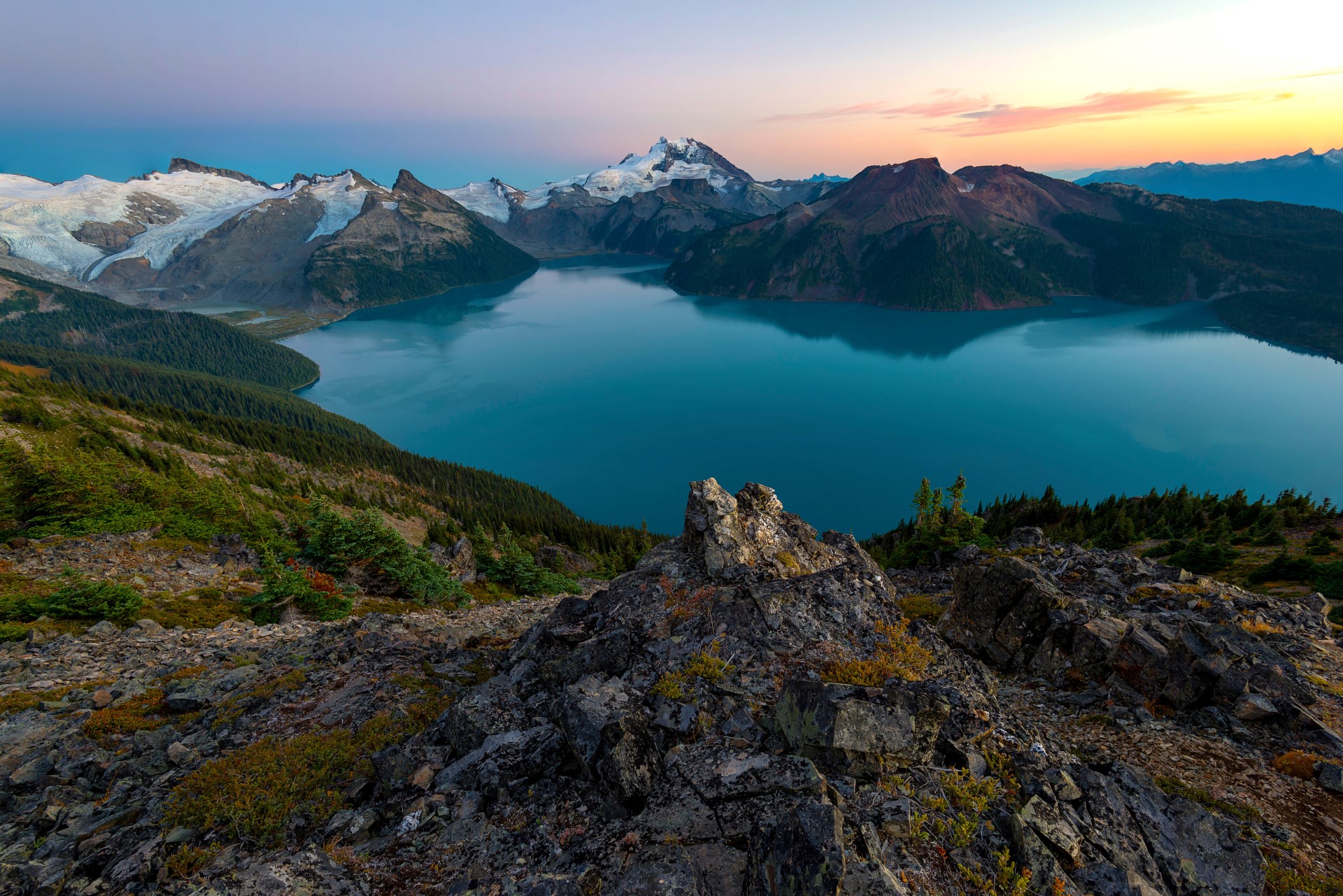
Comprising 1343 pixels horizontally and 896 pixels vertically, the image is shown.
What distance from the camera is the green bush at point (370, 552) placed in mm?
25562

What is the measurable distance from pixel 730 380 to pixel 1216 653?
4971 inches

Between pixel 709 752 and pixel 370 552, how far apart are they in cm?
2373

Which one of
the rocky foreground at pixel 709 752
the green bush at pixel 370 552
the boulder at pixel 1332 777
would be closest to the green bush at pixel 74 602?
the rocky foreground at pixel 709 752

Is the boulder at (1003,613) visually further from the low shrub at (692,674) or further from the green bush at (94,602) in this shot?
the green bush at (94,602)

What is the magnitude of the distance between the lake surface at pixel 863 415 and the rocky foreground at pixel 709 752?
61808 millimetres

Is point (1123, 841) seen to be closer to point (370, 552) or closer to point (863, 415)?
point (370, 552)

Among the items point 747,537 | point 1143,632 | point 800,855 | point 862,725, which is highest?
point 800,855

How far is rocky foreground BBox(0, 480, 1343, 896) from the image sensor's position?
7.04 metres

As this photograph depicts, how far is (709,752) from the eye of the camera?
818cm

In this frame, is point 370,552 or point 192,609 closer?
point 192,609

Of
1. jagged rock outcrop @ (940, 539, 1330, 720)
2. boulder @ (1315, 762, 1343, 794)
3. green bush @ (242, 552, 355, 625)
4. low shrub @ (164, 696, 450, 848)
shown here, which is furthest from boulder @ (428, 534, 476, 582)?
boulder @ (1315, 762, 1343, 794)

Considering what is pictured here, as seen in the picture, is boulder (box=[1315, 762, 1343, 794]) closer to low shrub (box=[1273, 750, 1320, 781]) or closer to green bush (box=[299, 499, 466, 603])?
low shrub (box=[1273, 750, 1320, 781])

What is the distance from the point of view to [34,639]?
15.4 meters

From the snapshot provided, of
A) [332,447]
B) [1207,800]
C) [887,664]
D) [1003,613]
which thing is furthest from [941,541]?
[332,447]
